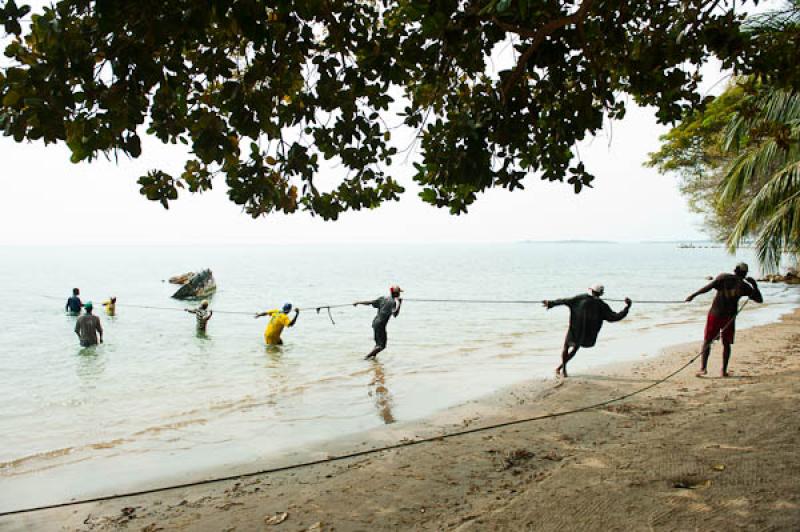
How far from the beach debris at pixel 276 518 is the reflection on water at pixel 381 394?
11.1 feet

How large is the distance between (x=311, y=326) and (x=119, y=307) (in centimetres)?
1529

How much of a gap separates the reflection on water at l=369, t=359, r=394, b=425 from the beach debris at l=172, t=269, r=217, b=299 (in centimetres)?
2546

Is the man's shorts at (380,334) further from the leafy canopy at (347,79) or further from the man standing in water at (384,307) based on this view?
the leafy canopy at (347,79)

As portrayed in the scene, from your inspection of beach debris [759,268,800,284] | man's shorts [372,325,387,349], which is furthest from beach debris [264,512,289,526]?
beach debris [759,268,800,284]

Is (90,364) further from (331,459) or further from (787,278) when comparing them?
(787,278)

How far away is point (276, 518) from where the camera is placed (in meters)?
4.35

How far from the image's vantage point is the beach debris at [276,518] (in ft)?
14.0

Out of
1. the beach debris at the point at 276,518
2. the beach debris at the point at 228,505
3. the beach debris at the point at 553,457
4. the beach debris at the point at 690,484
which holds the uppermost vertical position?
the beach debris at the point at 690,484

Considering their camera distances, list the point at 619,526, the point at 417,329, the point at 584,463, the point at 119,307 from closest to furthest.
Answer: the point at 619,526 → the point at 584,463 → the point at 417,329 → the point at 119,307

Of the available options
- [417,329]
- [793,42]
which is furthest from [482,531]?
[417,329]

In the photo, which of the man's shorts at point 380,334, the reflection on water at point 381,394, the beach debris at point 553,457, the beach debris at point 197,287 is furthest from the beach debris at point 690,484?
the beach debris at point 197,287

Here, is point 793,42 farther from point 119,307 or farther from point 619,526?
point 119,307

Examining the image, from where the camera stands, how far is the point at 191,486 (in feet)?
17.8

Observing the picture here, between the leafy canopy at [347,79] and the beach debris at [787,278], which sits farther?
the beach debris at [787,278]
